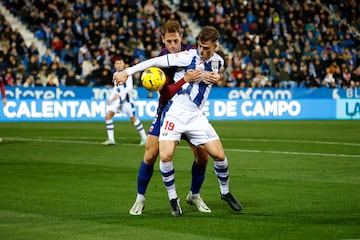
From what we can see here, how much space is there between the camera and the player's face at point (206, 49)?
32.9 feet

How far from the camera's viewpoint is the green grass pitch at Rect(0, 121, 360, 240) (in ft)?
29.6

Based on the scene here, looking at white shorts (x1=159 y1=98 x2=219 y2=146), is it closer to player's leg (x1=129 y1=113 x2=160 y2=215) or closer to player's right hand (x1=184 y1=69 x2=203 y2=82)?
player's leg (x1=129 y1=113 x2=160 y2=215)

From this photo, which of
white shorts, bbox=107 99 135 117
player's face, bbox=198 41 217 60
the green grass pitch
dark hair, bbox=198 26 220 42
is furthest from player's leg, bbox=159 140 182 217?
white shorts, bbox=107 99 135 117

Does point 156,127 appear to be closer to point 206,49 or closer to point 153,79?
point 153,79

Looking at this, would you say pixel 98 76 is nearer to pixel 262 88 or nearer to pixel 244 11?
pixel 262 88

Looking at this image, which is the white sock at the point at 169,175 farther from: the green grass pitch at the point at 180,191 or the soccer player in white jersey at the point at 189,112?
the green grass pitch at the point at 180,191

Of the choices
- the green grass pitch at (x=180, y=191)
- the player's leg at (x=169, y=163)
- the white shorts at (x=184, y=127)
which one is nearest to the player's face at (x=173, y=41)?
the white shorts at (x=184, y=127)

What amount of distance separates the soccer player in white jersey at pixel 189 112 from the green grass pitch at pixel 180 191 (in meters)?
0.65

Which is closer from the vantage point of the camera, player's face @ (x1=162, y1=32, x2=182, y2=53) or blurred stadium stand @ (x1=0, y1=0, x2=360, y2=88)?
player's face @ (x1=162, y1=32, x2=182, y2=53)

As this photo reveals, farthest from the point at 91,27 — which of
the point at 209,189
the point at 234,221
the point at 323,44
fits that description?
the point at 234,221

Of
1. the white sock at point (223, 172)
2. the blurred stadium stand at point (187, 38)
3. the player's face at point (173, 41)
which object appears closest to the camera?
the player's face at point (173, 41)

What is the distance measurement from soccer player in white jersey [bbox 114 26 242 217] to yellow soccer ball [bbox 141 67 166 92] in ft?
0.63

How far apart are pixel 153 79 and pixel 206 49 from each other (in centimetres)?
81

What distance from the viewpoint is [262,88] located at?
36.2 m
